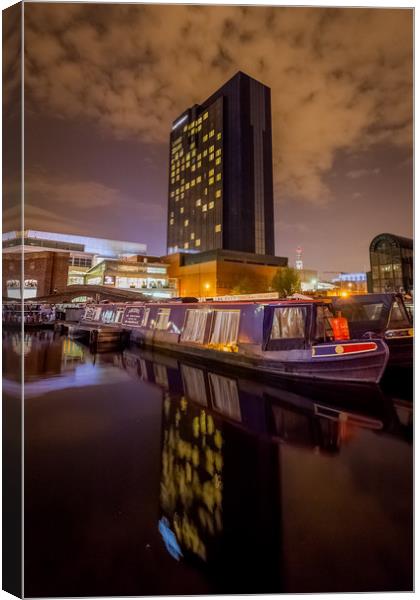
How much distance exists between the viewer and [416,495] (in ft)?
9.77

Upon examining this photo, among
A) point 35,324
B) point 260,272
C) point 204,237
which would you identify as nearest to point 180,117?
point 204,237

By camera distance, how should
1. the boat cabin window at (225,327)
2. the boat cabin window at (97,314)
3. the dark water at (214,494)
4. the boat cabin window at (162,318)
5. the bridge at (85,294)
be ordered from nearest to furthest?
the dark water at (214,494)
the boat cabin window at (225,327)
the boat cabin window at (162,318)
the boat cabin window at (97,314)
the bridge at (85,294)

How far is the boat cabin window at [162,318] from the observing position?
1572 cm

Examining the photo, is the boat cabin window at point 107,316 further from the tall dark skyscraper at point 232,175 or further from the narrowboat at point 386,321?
the tall dark skyscraper at point 232,175

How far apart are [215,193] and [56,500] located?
79.4 meters

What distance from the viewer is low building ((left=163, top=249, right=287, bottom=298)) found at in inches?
2265

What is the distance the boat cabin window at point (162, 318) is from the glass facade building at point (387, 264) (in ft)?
74.6

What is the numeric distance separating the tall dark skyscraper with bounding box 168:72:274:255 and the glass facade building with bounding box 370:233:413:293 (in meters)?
41.8

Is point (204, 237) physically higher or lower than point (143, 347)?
higher

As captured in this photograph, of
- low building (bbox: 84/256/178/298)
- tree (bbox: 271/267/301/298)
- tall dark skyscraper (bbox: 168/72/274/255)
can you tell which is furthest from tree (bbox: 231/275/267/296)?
tall dark skyscraper (bbox: 168/72/274/255)

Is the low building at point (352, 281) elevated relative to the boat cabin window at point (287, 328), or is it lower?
elevated

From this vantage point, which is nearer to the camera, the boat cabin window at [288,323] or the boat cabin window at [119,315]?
the boat cabin window at [288,323]

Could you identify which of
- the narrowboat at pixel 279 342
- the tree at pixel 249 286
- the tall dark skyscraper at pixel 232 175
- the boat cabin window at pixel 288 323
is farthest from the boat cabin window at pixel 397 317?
the tall dark skyscraper at pixel 232 175

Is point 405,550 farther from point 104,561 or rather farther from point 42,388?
point 42,388
